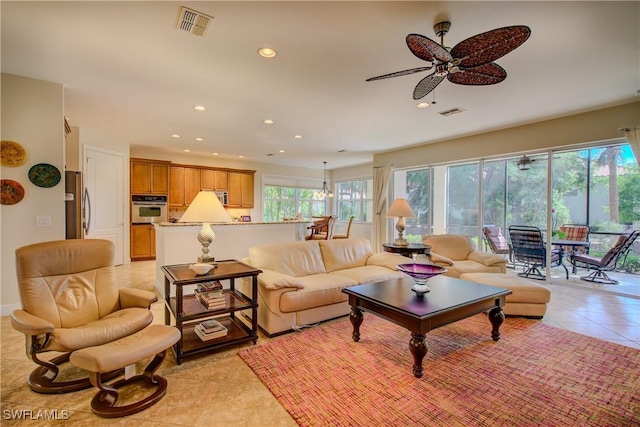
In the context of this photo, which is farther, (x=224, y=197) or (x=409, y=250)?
(x=224, y=197)

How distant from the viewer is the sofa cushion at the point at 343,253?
385cm

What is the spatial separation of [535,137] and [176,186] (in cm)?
769

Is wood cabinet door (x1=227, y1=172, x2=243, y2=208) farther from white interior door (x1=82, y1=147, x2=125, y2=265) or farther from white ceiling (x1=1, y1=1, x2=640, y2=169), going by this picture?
white ceiling (x1=1, y1=1, x2=640, y2=169)

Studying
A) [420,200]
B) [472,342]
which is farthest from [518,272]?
[472,342]

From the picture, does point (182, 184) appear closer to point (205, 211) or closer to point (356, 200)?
point (356, 200)

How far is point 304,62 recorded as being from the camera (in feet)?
9.26

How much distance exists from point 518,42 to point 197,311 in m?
3.08

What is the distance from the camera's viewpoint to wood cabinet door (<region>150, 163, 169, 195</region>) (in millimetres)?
6953

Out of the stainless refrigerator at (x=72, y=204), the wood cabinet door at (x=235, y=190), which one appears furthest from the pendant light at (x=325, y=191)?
the stainless refrigerator at (x=72, y=204)

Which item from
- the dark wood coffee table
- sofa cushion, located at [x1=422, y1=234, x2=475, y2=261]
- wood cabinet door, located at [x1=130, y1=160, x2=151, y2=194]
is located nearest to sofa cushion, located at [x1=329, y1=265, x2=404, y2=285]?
the dark wood coffee table

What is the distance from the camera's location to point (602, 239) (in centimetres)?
481

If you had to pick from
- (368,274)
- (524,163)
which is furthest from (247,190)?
(524,163)

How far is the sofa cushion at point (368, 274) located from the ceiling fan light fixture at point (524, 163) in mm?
3365

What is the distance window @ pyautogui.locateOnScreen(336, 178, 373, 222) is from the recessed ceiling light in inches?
261
